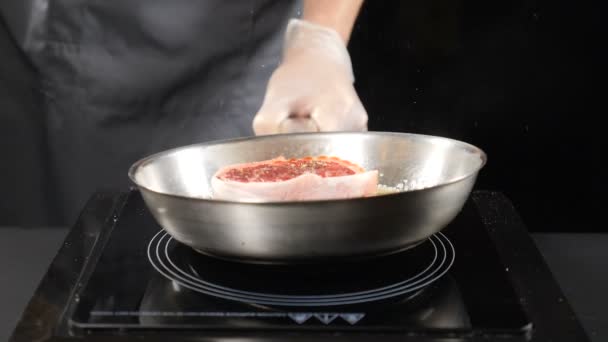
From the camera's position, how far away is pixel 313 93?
1.47 m

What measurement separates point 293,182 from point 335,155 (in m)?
0.21

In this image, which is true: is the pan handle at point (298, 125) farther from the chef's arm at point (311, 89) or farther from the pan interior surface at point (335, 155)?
the pan interior surface at point (335, 155)

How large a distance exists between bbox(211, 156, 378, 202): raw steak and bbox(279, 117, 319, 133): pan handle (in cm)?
32

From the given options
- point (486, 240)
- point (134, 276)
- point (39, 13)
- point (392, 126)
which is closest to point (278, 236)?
point (134, 276)

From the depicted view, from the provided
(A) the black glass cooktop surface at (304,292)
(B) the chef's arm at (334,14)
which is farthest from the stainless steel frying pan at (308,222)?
(B) the chef's arm at (334,14)

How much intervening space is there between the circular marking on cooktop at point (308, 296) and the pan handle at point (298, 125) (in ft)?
1.53

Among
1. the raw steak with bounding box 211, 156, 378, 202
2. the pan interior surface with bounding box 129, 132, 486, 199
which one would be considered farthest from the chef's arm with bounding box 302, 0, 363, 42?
the raw steak with bounding box 211, 156, 378, 202

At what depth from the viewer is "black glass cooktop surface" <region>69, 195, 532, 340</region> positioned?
714 mm

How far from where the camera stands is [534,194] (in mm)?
2207

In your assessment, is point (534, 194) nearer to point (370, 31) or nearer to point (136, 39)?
point (370, 31)

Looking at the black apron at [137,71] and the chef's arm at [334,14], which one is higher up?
the chef's arm at [334,14]

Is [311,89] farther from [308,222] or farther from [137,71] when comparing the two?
[308,222]

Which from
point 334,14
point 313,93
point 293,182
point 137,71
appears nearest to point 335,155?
point 293,182

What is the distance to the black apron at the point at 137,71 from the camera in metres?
1.81
